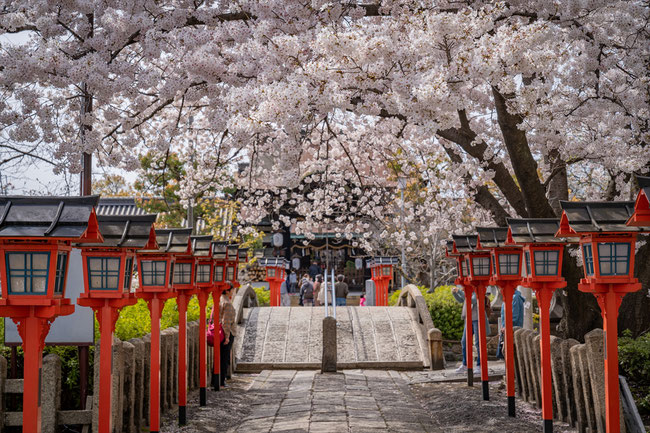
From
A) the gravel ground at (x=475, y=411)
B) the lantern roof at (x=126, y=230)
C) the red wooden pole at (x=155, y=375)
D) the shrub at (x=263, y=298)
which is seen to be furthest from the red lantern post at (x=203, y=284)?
the shrub at (x=263, y=298)

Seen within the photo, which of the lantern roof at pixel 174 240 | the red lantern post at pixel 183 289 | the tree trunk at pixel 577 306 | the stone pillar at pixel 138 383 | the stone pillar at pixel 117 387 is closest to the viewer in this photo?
the stone pillar at pixel 117 387

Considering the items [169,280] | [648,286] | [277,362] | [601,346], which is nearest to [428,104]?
[601,346]

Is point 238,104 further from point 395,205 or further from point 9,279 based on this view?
point 395,205

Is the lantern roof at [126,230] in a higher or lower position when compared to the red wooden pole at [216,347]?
higher

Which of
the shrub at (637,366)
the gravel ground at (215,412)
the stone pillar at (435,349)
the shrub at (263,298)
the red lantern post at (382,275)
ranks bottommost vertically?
the gravel ground at (215,412)

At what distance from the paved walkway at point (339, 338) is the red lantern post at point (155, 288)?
23.5ft

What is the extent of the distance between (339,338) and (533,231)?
9398 millimetres

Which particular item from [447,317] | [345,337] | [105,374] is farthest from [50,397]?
[447,317]

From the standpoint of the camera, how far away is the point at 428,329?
642 inches

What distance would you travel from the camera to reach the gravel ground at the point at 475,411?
9.09 m

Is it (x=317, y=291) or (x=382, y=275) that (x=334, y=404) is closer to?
(x=382, y=275)

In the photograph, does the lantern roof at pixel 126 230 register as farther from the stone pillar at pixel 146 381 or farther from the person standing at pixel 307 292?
the person standing at pixel 307 292

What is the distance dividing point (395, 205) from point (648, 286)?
48.8 ft

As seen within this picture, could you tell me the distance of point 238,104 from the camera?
884 centimetres
